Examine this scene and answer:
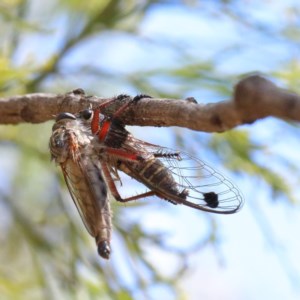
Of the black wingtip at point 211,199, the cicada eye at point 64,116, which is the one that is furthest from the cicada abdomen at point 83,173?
the black wingtip at point 211,199

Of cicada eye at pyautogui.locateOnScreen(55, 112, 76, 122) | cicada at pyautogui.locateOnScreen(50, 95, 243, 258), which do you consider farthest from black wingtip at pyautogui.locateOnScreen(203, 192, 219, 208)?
cicada eye at pyautogui.locateOnScreen(55, 112, 76, 122)

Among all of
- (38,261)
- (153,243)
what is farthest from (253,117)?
(38,261)

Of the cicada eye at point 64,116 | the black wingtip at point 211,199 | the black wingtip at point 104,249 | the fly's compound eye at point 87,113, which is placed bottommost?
the black wingtip at point 104,249

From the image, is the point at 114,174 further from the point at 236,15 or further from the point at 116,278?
the point at 236,15

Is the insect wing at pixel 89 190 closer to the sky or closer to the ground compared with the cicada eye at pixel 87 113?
closer to the ground

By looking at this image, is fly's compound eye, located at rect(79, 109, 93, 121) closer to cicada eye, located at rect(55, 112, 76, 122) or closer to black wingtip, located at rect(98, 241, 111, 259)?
cicada eye, located at rect(55, 112, 76, 122)

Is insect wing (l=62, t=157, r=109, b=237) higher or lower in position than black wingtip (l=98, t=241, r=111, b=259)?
higher

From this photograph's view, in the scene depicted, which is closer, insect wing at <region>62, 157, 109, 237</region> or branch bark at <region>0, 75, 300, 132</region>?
branch bark at <region>0, 75, 300, 132</region>

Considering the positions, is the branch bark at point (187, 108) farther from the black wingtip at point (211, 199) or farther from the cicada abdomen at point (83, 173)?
the black wingtip at point (211, 199)

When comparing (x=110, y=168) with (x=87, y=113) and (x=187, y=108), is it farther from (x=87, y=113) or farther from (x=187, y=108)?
(x=187, y=108)
